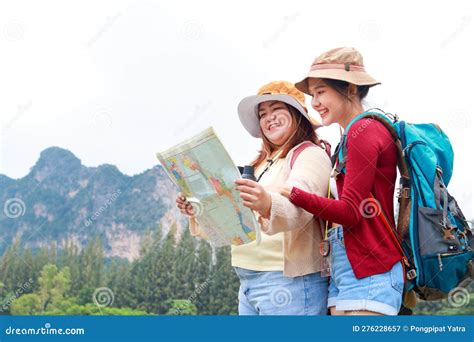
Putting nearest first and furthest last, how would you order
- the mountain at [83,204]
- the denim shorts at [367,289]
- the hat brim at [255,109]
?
the denim shorts at [367,289], the hat brim at [255,109], the mountain at [83,204]

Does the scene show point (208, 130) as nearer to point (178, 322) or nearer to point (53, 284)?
point (178, 322)

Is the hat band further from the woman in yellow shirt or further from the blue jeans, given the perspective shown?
the blue jeans

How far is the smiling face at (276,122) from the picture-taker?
75.4 inches

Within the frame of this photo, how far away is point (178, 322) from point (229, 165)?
1.60 ft

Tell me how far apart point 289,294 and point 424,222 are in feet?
1.28

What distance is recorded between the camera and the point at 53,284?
28516 millimetres

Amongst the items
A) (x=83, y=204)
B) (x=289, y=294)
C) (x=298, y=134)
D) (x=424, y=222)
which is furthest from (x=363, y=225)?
(x=83, y=204)

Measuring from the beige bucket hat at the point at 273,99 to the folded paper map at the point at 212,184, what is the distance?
31cm

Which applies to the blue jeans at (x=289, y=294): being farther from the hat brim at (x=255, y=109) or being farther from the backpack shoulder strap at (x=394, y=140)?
the hat brim at (x=255, y=109)

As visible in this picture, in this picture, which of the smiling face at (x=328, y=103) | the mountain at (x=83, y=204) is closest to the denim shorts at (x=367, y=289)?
the smiling face at (x=328, y=103)

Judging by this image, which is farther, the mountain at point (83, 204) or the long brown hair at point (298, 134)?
the mountain at point (83, 204)

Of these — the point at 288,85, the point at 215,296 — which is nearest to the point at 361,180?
the point at 288,85

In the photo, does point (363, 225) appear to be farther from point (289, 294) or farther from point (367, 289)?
point (289, 294)

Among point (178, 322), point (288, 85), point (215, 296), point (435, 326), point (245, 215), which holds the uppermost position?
point (288, 85)
